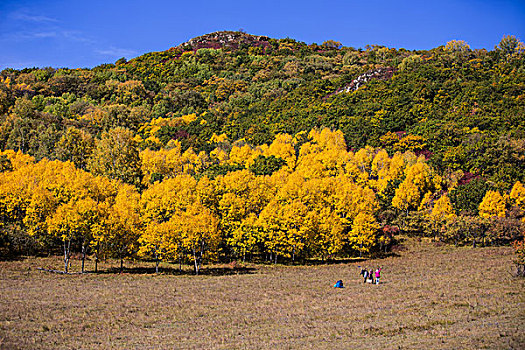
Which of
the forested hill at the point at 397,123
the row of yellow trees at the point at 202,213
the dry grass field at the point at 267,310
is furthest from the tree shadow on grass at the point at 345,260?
the forested hill at the point at 397,123

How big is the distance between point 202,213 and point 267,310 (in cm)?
3604

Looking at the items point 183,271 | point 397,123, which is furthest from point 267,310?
point 397,123

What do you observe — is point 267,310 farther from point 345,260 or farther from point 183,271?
point 345,260

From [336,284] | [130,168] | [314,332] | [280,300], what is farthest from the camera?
[130,168]

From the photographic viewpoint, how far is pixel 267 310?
133 feet

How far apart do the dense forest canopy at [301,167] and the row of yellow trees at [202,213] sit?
302 mm

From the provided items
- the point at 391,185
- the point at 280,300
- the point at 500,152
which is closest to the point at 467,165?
the point at 500,152

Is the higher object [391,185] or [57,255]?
[391,185]

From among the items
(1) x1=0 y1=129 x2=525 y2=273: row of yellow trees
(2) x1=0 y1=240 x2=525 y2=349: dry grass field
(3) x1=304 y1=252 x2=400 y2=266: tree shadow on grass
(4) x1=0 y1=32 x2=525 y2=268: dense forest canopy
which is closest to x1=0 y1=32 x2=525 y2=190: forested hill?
(4) x1=0 y1=32 x2=525 y2=268: dense forest canopy

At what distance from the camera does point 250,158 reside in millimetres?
138875

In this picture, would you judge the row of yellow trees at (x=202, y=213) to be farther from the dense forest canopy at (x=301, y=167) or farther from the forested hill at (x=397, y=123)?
the forested hill at (x=397, y=123)

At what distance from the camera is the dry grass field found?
29156 mm

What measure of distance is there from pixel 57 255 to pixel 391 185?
74866 mm

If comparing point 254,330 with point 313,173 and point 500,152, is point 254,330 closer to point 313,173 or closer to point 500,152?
point 313,173
